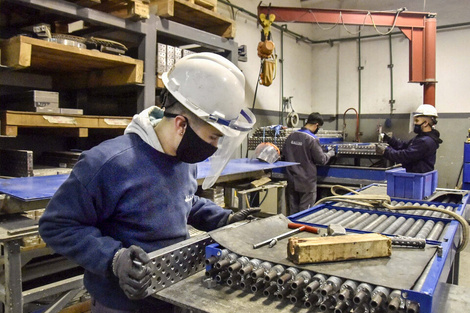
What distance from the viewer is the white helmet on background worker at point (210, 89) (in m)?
1.20

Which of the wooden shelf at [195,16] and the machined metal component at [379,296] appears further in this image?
the wooden shelf at [195,16]

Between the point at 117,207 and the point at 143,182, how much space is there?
4.4 inches

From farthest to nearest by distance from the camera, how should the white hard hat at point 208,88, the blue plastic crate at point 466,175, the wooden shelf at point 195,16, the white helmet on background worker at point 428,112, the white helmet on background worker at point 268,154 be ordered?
the blue plastic crate at point 466,175
the white helmet on background worker at point 268,154
the white helmet on background worker at point 428,112
the wooden shelf at point 195,16
the white hard hat at point 208,88

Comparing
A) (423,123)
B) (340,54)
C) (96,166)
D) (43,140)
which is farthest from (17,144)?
(340,54)

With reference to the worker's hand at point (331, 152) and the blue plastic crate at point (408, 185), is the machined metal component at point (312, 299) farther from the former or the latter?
the worker's hand at point (331, 152)

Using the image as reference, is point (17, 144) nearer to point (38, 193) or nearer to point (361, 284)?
point (38, 193)

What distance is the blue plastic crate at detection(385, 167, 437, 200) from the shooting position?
7.94 ft

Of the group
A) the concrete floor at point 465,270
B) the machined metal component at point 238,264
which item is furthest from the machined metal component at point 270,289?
the concrete floor at point 465,270

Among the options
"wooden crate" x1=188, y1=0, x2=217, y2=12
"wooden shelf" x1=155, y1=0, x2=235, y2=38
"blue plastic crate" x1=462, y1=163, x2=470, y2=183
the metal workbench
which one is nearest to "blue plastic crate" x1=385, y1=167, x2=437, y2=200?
the metal workbench

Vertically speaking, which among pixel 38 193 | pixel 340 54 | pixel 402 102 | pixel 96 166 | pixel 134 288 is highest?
pixel 340 54

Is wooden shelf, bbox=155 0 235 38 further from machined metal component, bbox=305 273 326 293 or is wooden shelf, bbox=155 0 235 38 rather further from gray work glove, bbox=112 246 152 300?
machined metal component, bbox=305 273 326 293

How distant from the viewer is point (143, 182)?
1.18 m

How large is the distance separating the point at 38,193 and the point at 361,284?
162 centimetres

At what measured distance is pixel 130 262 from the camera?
1.01 meters
